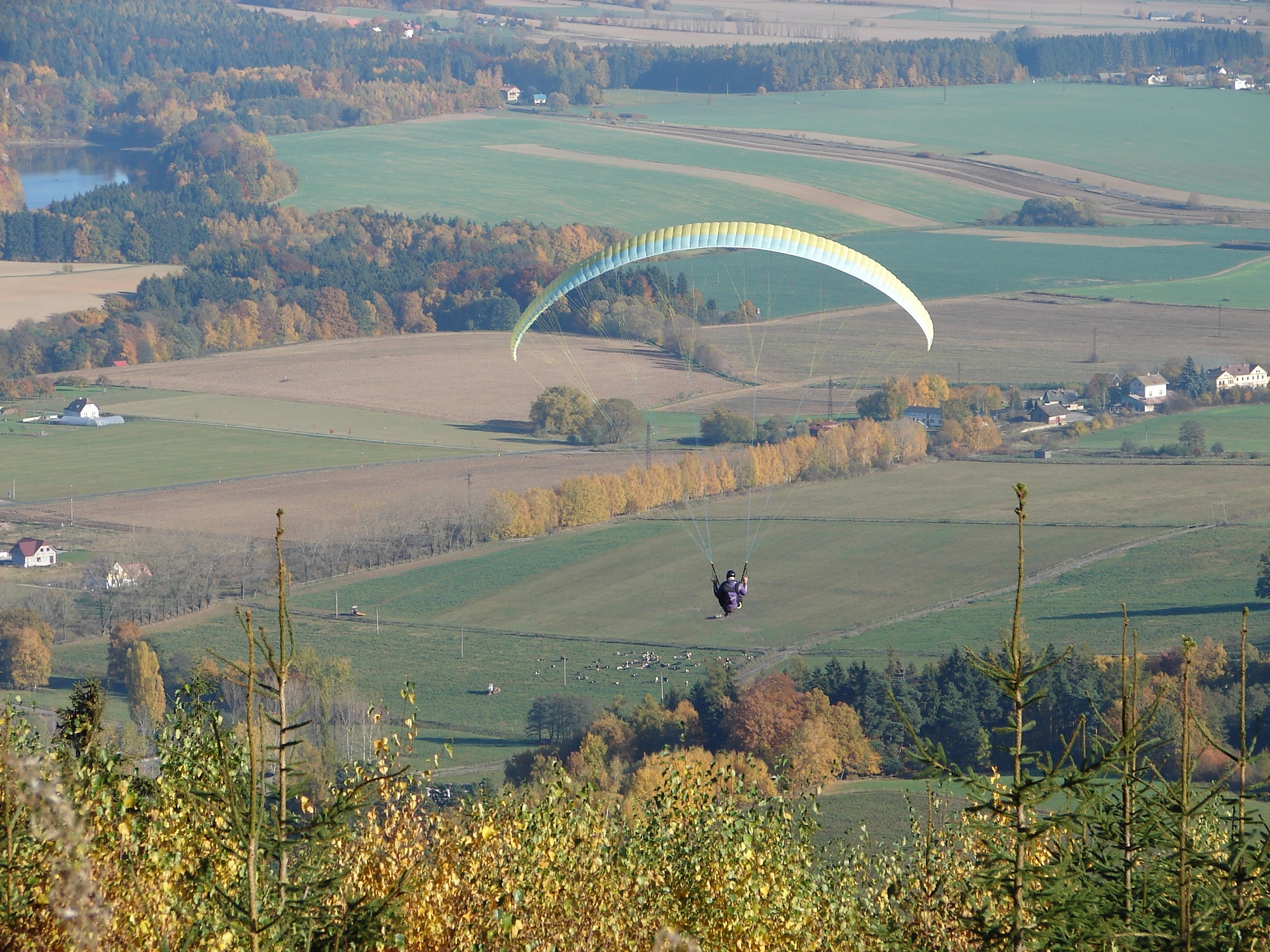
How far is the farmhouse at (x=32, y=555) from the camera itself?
2682 inches

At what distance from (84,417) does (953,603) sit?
176 feet

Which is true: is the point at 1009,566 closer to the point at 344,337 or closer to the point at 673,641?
the point at 673,641

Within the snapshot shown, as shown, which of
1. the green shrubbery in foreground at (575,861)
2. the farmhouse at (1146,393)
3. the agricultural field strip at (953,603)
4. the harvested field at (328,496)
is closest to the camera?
the green shrubbery in foreground at (575,861)

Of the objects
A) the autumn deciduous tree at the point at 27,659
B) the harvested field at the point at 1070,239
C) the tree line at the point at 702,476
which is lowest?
the autumn deciduous tree at the point at 27,659

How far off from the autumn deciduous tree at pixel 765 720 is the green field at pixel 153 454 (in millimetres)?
38513

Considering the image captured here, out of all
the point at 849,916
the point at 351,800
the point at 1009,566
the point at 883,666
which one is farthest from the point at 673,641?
the point at 351,800

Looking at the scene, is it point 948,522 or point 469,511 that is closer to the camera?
point 948,522

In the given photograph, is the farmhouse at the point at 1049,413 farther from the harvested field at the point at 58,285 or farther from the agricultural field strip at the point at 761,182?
the harvested field at the point at 58,285

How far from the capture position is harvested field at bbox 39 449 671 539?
242ft

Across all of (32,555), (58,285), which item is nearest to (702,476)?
(32,555)

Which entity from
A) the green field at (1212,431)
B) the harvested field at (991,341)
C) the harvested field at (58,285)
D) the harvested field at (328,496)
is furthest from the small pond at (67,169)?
the green field at (1212,431)

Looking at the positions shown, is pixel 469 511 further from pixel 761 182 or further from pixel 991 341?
pixel 761 182

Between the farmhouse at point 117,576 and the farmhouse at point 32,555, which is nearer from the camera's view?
the farmhouse at point 117,576

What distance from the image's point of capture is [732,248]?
24.1 metres
